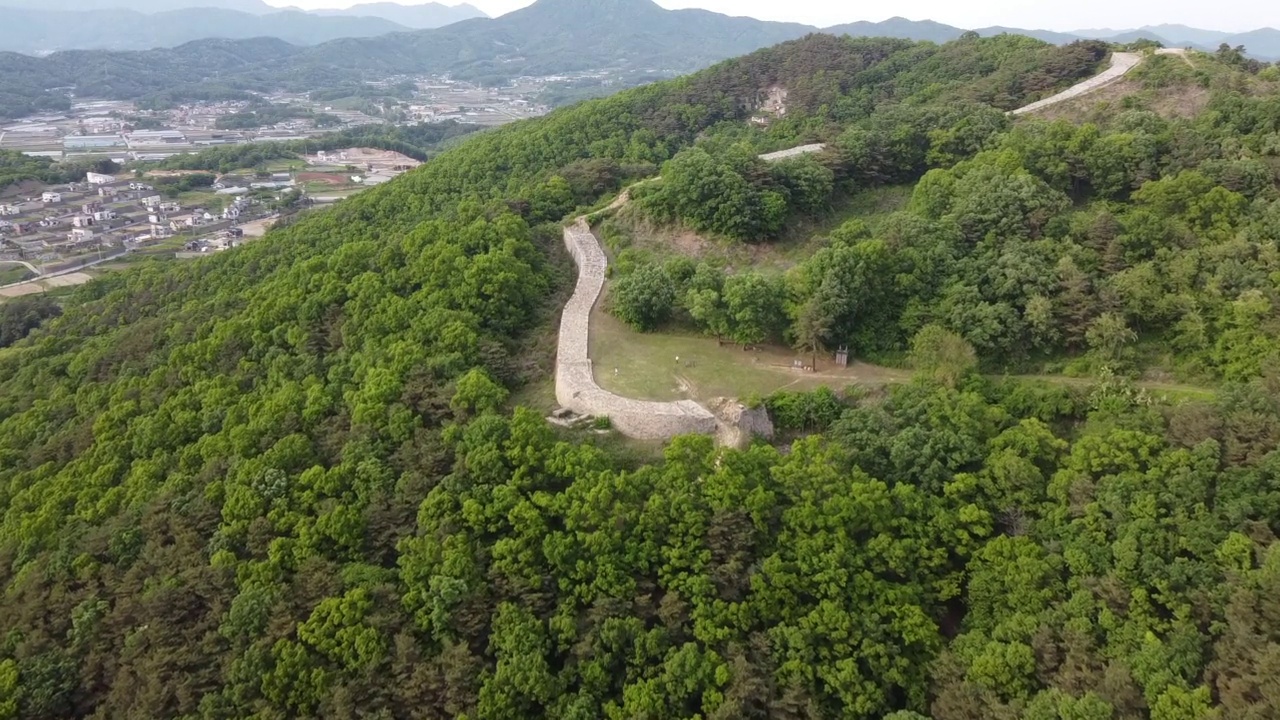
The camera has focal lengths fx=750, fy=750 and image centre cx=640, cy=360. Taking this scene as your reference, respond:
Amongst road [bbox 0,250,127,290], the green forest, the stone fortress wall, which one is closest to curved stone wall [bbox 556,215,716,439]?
the stone fortress wall

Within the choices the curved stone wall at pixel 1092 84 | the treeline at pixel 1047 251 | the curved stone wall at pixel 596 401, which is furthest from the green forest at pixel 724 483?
the curved stone wall at pixel 1092 84

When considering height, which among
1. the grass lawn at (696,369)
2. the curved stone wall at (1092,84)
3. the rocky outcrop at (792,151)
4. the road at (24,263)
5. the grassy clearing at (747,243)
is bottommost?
the road at (24,263)

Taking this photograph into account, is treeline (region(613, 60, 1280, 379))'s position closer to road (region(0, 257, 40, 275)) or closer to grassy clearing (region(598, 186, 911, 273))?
grassy clearing (region(598, 186, 911, 273))

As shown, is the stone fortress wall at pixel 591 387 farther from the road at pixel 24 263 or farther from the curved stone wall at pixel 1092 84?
the road at pixel 24 263

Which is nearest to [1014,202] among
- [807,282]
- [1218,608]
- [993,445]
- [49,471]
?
[807,282]

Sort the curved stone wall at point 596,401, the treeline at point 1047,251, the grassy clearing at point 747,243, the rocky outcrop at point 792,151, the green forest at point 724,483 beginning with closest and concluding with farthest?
the green forest at point 724,483, the curved stone wall at point 596,401, the treeline at point 1047,251, the grassy clearing at point 747,243, the rocky outcrop at point 792,151

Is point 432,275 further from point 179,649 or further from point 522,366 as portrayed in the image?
point 179,649

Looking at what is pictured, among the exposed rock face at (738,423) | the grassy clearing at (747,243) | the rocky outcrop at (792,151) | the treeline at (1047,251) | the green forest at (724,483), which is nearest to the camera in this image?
the green forest at (724,483)
